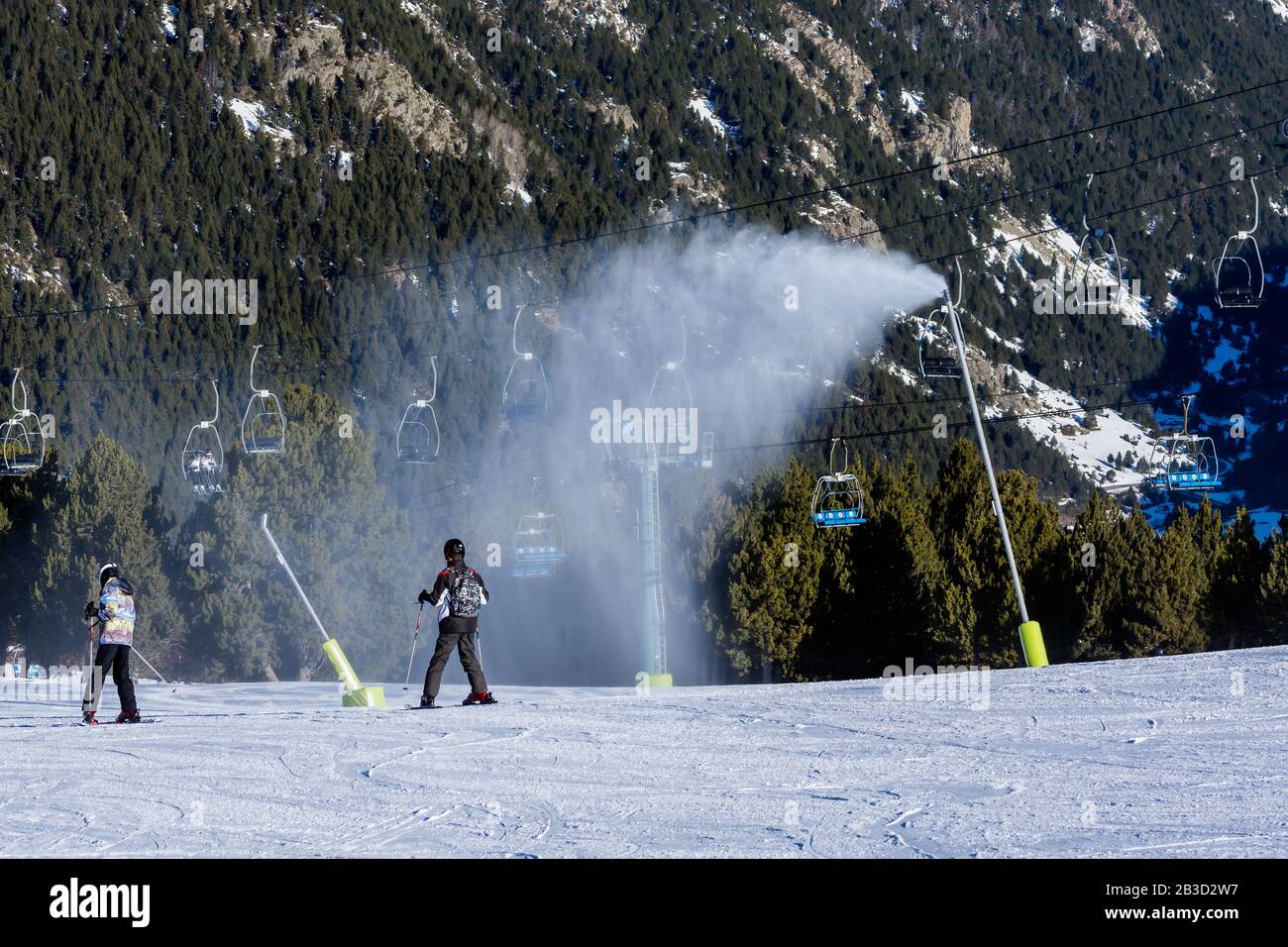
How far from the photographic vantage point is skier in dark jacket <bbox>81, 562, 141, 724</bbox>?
19.5 metres

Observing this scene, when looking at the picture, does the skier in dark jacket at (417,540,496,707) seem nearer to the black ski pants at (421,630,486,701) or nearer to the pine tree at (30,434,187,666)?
the black ski pants at (421,630,486,701)

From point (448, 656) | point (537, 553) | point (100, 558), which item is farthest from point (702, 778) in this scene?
point (100, 558)

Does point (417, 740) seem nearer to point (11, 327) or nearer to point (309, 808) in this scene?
point (309, 808)

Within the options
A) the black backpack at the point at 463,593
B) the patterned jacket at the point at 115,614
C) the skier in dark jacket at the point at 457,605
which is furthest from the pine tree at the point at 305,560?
the black backpack at the point at 463,593

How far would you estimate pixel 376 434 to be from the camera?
131 metres

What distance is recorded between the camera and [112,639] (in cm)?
1952

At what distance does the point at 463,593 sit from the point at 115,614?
152 inches

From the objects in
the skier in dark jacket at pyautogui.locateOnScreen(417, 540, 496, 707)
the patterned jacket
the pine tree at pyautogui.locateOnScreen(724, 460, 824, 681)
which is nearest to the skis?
the patterned jacket

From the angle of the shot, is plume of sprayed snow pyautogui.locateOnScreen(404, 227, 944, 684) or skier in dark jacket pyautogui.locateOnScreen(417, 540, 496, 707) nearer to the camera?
skier in dark jacket pyautogui.locateOnScreen(417, 540, 496, 707)

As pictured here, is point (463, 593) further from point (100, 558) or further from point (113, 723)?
point (100, 558)

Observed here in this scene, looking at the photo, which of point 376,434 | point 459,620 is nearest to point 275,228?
point 376,434

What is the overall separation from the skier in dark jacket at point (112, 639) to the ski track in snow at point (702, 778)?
623 mm

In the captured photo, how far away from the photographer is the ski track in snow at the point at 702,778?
11.1m
